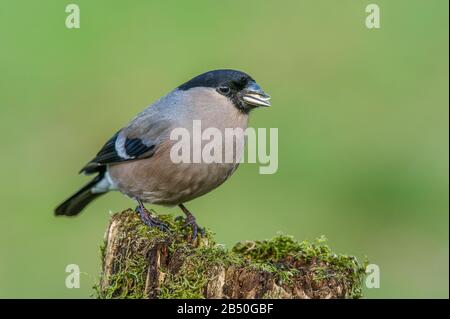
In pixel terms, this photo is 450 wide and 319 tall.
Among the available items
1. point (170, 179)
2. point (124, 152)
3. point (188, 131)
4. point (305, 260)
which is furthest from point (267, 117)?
point (305, 260)

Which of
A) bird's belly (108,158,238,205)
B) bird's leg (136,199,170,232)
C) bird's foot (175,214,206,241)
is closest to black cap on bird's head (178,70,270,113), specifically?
bird's belly (108,158,238,205)

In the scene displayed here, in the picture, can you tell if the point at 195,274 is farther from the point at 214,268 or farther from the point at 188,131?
the point at 188,131

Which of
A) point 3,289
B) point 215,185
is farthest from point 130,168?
point 3,289

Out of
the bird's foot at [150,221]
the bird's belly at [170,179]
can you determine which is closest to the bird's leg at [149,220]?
the bird's foot at [150,221]

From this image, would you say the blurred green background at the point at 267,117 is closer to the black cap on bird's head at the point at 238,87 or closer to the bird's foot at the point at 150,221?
the black cap on bird's head at the point at 238,87

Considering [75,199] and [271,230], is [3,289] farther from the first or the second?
[271,230]

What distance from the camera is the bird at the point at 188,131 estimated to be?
8242 millimetres

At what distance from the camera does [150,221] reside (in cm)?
754

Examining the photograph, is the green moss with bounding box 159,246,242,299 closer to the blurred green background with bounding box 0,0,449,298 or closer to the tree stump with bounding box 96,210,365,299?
the tree stump with bounding box 96,210,365,299

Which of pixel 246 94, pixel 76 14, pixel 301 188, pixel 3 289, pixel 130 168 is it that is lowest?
pixel 3 289

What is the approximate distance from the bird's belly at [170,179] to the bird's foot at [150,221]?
454 millimetres

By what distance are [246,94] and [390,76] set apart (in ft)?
31.2
